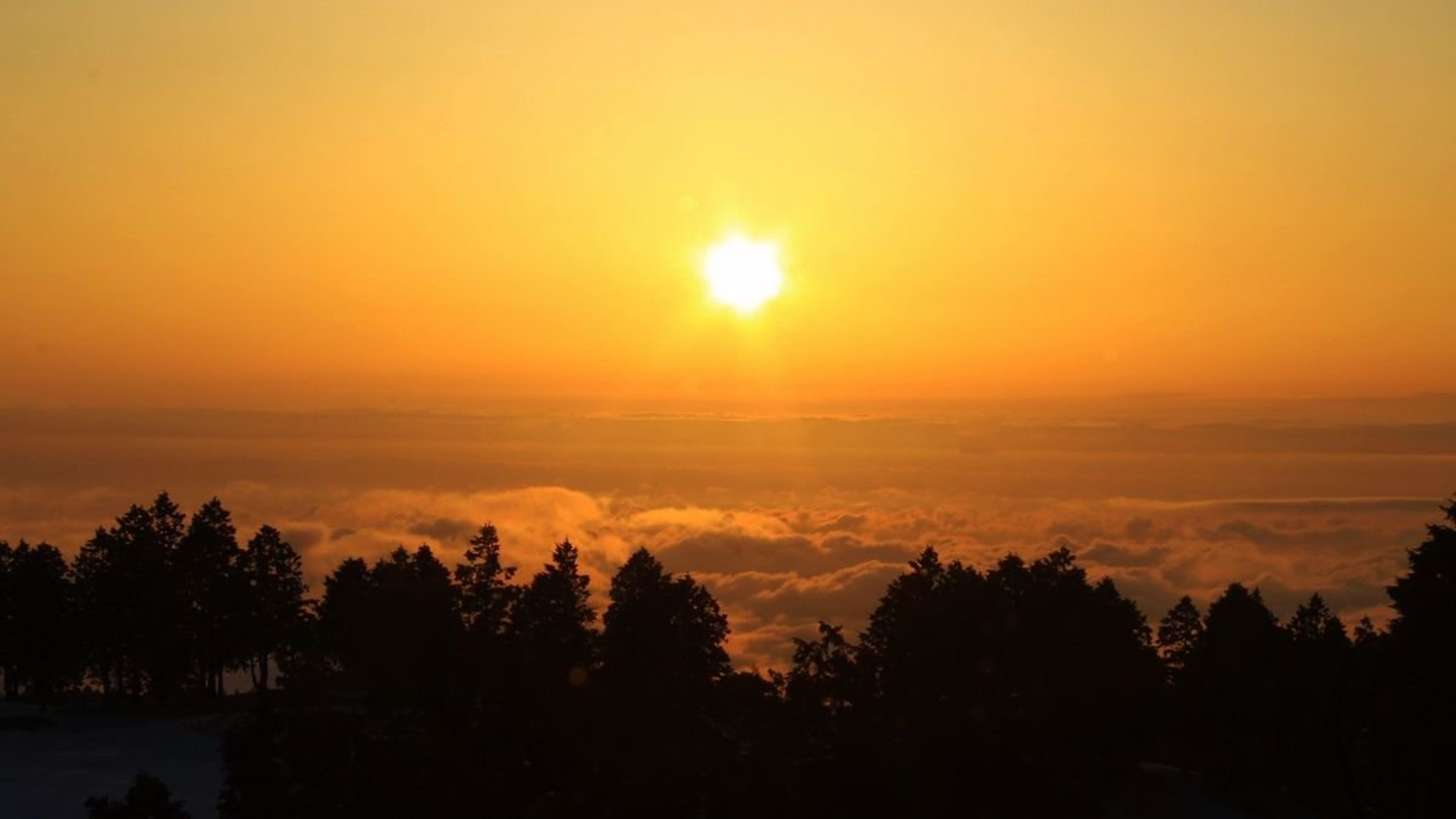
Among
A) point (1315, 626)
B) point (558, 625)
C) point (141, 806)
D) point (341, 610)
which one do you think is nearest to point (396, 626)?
point (558, 625)

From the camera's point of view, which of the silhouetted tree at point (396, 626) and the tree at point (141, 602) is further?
the tree at point (141, 602)

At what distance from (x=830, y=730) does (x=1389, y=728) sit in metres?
17.6

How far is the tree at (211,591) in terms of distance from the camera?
7681 cm

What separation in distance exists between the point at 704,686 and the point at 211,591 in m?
47.5

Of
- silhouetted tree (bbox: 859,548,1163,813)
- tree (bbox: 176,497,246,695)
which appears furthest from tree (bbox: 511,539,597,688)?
tree (bbox: 176,497,246,695)

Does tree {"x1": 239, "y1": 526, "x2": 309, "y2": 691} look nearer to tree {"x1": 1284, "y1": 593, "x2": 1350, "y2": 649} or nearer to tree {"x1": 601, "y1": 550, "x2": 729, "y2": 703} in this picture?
tree {"x1": 601, "y1": 550, "x2": 729, "y2": 703}

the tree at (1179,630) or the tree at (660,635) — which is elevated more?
the tree at (660,635)

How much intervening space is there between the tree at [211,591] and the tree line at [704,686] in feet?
0.47

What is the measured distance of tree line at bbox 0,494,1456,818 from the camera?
96.0 ft

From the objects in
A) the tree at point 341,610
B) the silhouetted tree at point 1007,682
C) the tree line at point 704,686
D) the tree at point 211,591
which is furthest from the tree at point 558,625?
the tree at point 211,591

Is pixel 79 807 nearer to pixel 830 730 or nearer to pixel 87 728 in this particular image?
pixel 87 728

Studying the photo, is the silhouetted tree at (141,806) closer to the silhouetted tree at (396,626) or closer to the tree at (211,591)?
the silhouetted tree at (396,626)

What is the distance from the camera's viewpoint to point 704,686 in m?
41.6

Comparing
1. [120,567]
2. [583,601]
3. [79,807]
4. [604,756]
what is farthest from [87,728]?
[604,756]
